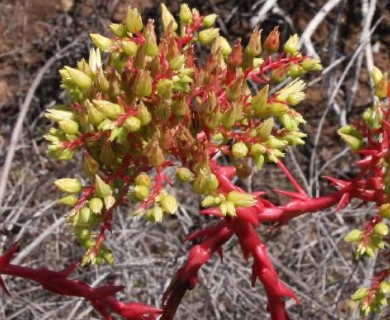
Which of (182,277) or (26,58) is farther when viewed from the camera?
(26,58)

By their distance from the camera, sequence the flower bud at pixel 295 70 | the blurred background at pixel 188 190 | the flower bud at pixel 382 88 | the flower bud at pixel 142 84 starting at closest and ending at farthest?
the flower bud at pixel 142 84
the flower bud at pixel 295 70
the flower bud at pixel 382 88
the blurred background at pixel 188 190

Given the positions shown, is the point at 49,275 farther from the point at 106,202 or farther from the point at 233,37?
the point at 233,37

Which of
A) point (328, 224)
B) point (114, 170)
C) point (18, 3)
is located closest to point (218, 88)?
point (114, 170)

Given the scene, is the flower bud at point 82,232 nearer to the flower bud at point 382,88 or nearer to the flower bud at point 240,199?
the flower bud at point 240,199

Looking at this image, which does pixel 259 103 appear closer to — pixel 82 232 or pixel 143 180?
pixel 143 180


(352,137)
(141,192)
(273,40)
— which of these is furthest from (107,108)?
(352,137)

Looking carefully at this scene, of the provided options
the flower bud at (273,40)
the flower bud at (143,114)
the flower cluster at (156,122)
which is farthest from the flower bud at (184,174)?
the flower bud at (273,40)
